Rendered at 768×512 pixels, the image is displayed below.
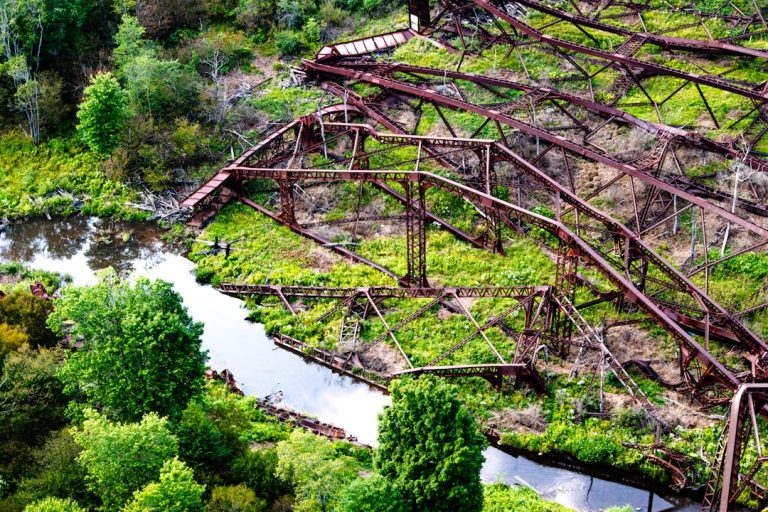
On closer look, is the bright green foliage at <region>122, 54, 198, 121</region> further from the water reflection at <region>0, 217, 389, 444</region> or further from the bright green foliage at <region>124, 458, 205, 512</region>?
the bright green foliage at <region>124, 458, 205, 512</region>

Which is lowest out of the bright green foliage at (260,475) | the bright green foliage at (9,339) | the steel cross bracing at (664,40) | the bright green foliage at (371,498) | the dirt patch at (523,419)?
the dirt patch at (523,419)

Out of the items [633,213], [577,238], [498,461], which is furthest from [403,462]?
[633,213]

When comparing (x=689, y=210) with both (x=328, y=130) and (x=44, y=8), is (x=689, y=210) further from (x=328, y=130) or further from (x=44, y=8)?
(x=44, y=8)

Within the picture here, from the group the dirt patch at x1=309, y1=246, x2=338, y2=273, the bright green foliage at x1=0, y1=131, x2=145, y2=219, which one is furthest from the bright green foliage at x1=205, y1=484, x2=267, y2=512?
the bright green foliage at x1=0, y1=131, x2=145, y2=219

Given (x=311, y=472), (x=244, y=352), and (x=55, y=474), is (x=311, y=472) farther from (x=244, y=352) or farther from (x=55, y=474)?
(x=244, y=352)

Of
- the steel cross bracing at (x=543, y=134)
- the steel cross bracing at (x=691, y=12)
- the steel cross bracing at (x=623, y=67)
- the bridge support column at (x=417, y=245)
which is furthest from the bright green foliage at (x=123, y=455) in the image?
the steel cross bracing at (x=691, y=12)

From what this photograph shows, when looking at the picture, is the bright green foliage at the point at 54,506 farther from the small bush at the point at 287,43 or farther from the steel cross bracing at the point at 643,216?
the small bush at the point at 287,43
